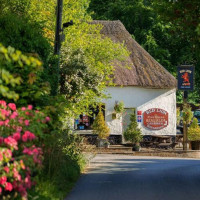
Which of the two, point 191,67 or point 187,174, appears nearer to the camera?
point 187,174

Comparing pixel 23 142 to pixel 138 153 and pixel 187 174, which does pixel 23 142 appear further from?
pixel 138 153

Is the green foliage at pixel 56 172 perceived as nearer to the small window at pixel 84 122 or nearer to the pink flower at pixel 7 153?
the pink flower at pixel 7 153

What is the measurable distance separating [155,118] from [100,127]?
16.1 feet

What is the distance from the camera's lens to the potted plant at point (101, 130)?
36281 millimetres

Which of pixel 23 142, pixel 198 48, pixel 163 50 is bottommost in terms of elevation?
pixel 23 142

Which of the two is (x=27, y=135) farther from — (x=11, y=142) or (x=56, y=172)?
(x=56, y=172)

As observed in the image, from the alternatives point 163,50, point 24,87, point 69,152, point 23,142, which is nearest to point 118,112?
point 163,50

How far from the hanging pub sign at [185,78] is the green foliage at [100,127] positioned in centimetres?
499

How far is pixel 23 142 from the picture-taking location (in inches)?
433

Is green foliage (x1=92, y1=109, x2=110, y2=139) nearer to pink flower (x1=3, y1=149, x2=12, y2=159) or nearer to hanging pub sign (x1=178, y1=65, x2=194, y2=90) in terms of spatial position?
hanging pub sign (x1=178, y1=65, x2=194, y2=90)

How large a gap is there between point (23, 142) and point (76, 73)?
1594cm

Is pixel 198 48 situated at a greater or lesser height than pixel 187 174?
greater

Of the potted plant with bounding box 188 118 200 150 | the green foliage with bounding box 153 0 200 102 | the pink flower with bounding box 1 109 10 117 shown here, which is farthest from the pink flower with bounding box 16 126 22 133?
the potted plant with bounding box 188 118 200 150

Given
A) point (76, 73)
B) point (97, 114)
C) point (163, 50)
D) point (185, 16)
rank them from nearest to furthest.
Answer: point (185, 16), point (76, 73), point (97, 114), point (163, 50)
